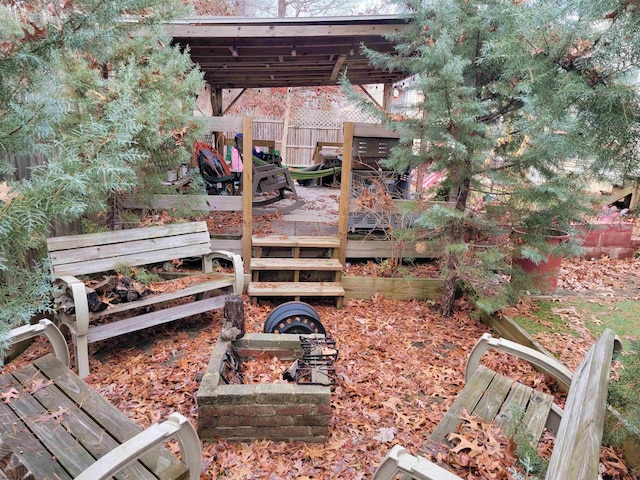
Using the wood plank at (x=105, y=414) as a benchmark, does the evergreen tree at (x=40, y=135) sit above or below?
above

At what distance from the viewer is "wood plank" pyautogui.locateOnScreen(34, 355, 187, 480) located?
5.46ft

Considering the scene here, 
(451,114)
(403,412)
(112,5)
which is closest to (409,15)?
(451,114)

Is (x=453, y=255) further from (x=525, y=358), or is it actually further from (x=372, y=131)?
(x=525, y=358)

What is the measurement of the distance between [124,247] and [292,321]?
1.68 metres

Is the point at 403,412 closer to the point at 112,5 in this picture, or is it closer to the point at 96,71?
the point at 112,5

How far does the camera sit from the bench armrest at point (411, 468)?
1.36m

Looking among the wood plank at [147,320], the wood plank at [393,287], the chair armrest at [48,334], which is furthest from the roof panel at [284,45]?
the chair armrest at [48,334]

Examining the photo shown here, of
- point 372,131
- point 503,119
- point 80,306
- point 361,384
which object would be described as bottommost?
point 361,384

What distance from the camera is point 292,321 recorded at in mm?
3195

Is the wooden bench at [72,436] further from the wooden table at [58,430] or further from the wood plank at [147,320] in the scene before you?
the wood plank at [147,320]

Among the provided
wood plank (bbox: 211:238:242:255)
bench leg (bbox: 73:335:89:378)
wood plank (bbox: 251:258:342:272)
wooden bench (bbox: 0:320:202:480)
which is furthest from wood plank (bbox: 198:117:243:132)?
wooden bench (bbox: 0:320:202:480)

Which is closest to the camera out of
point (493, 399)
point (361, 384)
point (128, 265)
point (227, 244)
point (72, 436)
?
point (72, 436)

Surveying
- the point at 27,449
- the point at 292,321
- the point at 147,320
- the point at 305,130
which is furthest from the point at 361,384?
the point at 305,130

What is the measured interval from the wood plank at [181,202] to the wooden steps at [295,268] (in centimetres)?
50
